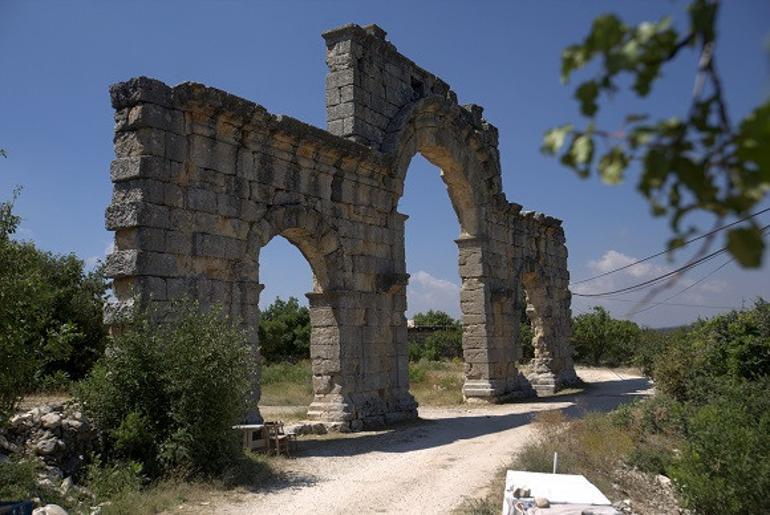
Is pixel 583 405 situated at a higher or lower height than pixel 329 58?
lower

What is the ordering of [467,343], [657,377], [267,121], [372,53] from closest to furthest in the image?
[267,121] < [657,377] < [372,53] < [467,343]

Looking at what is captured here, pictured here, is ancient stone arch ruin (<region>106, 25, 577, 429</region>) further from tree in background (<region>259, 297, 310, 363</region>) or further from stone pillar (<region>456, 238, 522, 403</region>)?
tree in background (<region>259, 297, 310, 363</region>)

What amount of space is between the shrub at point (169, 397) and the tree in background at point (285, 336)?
2236 centimetres

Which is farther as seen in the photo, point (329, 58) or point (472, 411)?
point (472, 411)

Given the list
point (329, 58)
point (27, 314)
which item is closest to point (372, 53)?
point (329, 58)

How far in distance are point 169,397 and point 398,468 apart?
2969 mm

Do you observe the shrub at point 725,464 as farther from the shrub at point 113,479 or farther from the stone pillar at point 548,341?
the stone pillar at point 548,341

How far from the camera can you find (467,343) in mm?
15906

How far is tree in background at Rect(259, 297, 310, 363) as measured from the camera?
30141mm

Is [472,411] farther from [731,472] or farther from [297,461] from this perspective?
[731,472]

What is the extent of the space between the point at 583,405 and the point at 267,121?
9020 mm

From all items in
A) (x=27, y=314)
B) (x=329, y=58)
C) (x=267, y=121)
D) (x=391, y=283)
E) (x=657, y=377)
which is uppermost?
(x=329, y=58)

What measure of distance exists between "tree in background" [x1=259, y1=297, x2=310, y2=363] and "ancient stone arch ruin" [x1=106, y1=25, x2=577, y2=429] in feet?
50.2

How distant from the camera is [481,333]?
15.7 m
